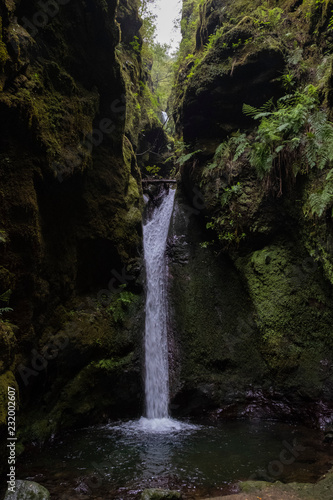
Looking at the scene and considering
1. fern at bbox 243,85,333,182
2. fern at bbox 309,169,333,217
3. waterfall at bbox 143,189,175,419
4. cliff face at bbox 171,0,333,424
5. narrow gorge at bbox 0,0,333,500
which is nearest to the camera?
narrow gorge at bbox 0,0,333,500

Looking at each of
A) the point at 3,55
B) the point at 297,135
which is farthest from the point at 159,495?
the point at 297,135

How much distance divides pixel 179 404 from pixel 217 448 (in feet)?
6.45

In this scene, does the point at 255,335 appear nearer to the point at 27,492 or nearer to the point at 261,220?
the point at 261,220

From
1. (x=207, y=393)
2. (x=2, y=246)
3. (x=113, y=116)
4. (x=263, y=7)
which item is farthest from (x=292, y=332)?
(x=263, y=7)

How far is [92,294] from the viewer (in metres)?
7.05

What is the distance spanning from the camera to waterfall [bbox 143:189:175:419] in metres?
6.94

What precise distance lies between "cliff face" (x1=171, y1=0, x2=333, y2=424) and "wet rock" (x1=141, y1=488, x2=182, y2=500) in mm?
3580

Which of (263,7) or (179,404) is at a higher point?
(263,7)

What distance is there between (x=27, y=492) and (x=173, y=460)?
2.15 m

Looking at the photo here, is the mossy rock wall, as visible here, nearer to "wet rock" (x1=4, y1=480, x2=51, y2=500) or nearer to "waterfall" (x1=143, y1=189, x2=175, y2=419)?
"waterfall" (x1=143, y1=189, x2=175, y2=419)

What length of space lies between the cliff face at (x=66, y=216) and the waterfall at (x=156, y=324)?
530 mm

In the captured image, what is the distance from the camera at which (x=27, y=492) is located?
3.32m

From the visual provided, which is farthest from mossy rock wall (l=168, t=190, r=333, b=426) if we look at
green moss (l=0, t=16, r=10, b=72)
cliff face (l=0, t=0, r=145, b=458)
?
green moss (l=0, t=16, r=10, b=72)

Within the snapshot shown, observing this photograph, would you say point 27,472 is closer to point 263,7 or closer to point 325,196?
point 325,196
